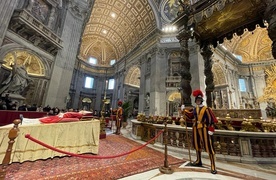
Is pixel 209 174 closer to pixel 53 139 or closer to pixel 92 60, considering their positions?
pixel 53 139

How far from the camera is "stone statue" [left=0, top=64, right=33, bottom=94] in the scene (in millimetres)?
6664

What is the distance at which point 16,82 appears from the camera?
23.4 feet

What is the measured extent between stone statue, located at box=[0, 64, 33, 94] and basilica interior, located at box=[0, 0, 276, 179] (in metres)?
0.06

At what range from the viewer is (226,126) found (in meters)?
3.75

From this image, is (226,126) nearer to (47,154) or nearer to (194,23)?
(194,23)

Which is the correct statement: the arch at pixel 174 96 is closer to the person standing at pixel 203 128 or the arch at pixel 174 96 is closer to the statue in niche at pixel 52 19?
the person standing at pixel 203 128

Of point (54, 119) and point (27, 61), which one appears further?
point (27, 61)

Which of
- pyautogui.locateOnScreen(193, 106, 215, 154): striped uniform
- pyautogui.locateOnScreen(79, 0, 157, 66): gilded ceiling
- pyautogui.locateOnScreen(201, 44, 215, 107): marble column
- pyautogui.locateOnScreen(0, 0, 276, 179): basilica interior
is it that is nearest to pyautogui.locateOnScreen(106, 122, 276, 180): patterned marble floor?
pyautogui.locateOnScreen(193, 106, 215, 154): striped uniform

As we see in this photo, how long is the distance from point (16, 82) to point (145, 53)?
13.9 meters

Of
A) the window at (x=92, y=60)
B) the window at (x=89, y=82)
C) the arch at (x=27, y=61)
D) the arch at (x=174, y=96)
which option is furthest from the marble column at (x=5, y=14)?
the window at (x=92, y=60)

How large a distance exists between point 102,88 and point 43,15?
17412mm

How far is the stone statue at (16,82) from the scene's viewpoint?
21.9 feet

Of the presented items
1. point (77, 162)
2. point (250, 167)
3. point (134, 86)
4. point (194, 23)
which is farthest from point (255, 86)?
point (77, 162)

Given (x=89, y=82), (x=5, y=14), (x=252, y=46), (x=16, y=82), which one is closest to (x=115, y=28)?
(x=89, y=82)
